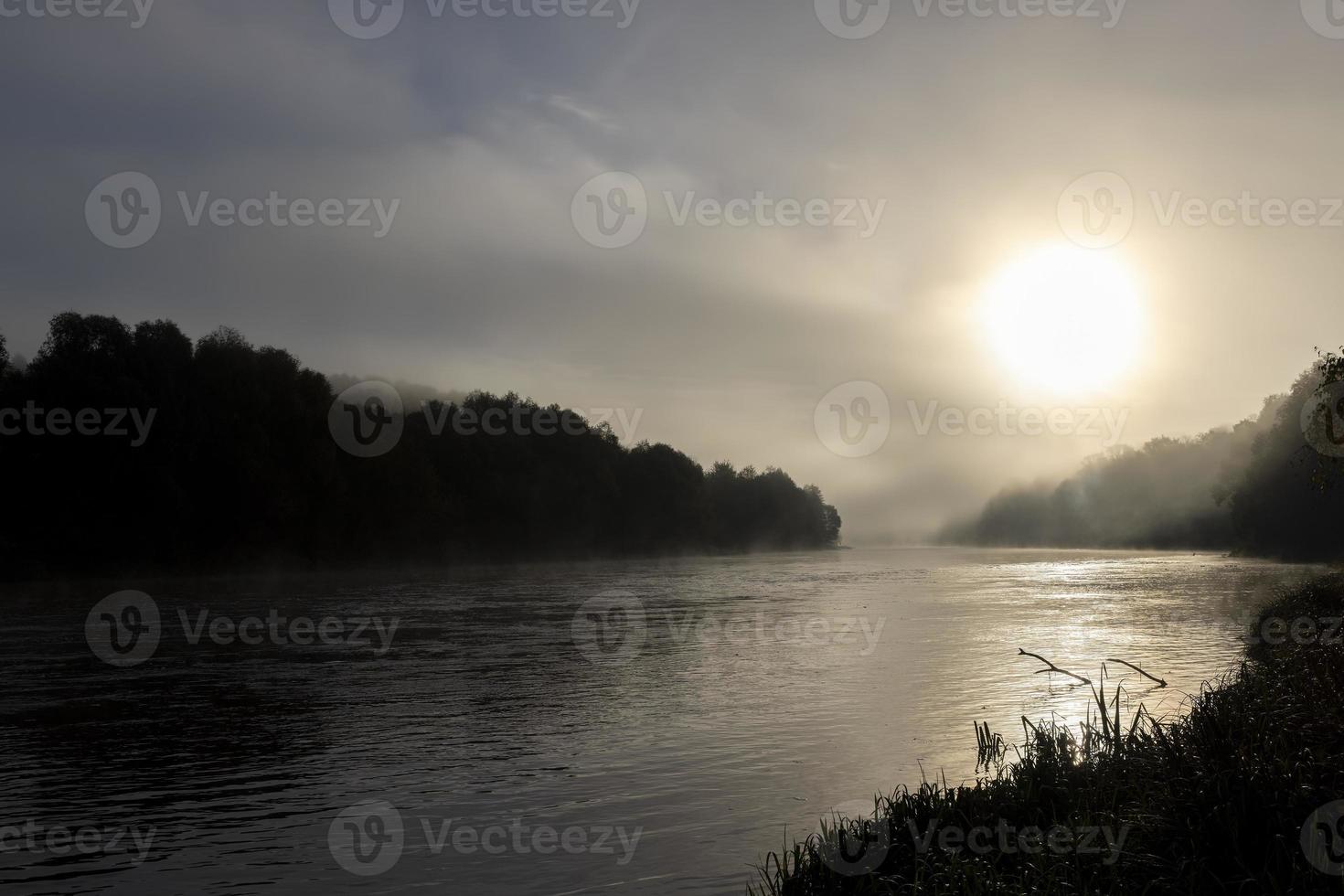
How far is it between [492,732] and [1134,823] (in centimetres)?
1360

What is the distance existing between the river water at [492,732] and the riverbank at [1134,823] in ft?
6.23

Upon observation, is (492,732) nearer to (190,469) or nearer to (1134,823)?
(1134,823)

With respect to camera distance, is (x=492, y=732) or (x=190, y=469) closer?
(x=492, y=732)

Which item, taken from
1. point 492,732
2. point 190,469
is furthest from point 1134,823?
point 190,469

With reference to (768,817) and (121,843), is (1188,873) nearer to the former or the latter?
(768,817)

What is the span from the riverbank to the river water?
6.23 feet

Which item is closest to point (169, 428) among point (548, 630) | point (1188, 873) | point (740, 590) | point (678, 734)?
point (740, 590)

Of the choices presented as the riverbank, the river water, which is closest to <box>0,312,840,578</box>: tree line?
the river water

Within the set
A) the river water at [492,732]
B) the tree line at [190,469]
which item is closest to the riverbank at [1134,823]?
the river water at [492,732]

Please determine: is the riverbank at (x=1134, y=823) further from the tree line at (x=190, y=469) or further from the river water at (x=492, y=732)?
the tree line at (x=190, y=469)

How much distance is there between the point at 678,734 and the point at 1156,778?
10.7m

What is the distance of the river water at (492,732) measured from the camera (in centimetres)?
1261

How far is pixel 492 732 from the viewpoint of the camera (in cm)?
2066

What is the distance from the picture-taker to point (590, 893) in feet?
36.9
